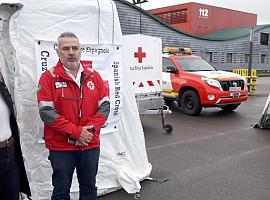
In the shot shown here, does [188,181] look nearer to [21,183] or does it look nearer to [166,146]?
[166,146]

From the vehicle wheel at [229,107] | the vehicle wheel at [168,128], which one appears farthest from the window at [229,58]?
the vehicle wheel at [168,128]

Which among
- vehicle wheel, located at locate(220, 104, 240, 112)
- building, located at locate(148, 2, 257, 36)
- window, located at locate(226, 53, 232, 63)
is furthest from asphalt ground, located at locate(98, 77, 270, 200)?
building, located at locate(148, 2, 257, 36)

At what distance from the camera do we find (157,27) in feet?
79.3

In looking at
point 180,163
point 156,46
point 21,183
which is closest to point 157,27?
point 156,46

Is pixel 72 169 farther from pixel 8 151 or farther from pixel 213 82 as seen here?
pixel 213 82

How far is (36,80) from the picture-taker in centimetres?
328

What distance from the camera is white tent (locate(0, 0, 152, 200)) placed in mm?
3176

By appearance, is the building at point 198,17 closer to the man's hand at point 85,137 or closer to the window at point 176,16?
the window at point 176,16

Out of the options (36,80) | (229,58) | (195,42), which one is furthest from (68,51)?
(229,58)

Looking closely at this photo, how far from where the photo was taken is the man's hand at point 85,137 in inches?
101

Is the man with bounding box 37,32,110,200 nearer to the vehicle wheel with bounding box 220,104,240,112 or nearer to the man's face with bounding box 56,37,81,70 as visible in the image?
the man's face with bounding box 56,37,81,70

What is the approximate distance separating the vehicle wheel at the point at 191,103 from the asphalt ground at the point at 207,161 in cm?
68

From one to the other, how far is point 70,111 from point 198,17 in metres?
35.7

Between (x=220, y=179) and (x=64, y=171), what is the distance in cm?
255
